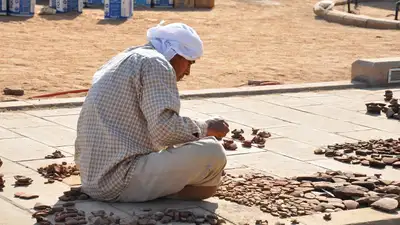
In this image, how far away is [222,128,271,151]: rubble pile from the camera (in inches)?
320

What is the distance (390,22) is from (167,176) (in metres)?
13.3

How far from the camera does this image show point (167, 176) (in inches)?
243

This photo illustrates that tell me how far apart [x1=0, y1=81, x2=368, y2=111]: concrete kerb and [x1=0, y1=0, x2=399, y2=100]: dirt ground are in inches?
30.6

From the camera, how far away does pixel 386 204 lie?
6500mm

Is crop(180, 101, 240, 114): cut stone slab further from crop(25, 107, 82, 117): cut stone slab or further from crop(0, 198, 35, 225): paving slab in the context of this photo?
crop(0, 198, 35, 225): paving slab

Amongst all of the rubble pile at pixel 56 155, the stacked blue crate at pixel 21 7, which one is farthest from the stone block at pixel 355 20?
the rubble pile at pixel 56 155

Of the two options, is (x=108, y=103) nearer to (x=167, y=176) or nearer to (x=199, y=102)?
(x=167, y=176)

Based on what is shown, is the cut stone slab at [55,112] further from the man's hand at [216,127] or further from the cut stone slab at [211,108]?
the man's hand at [216,127]

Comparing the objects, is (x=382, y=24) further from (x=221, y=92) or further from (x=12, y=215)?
(x=12, y=215)

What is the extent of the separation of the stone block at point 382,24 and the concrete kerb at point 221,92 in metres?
7.29

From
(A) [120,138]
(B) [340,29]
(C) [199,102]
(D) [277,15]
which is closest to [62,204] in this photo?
(A) [120,138]

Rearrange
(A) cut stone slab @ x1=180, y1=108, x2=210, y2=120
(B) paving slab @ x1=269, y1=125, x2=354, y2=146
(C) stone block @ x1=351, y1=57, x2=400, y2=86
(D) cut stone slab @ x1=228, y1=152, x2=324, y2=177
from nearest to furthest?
(D) cut stone slab @ x1=228, y1=152, x2=324, y2=177, (B) paving slab @ x1=269, y1=125, x2=354, y2=146, (A) cut stone slab @ x1=180, y1=108, x2=210, y2=120, (C) stone block @ x1=351, y1=57, x2=400, y2=86

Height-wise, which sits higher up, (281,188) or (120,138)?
(120,138)

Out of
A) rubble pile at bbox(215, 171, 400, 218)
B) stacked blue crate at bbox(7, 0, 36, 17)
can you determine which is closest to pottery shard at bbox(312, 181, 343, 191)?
rubble pile at bbox(215, 171, 400, 218)
